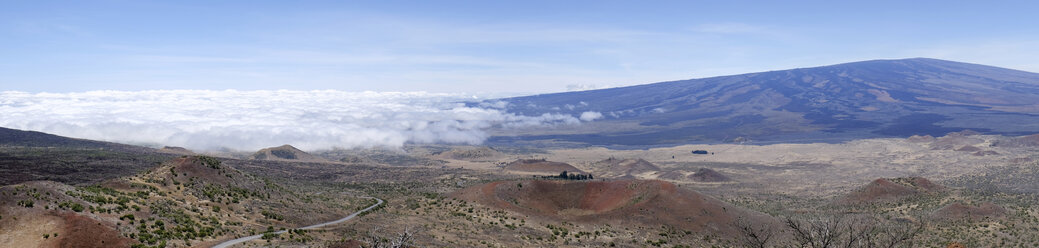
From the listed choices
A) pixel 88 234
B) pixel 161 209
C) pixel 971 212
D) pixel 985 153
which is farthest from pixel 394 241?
pixel 985 153

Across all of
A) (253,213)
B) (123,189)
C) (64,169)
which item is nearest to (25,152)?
(64,169)

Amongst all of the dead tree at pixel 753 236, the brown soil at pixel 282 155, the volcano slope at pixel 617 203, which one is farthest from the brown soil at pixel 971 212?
the brown soil at pixel 282 155

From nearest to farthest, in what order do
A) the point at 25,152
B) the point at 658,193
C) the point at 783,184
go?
the point at 658,193, the point at 25,152, the point at 783,184

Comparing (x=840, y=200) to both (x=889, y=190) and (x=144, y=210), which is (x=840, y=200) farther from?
(x=144, y=210)

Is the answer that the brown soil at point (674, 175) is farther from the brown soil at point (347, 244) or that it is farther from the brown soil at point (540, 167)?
the brown soil at point (347, 244)

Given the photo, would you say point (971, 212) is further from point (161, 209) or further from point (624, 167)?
point (624, 167)

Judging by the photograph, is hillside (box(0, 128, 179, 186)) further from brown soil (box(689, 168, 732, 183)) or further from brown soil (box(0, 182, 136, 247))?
brown soil (box(689, 168, 732, 183))

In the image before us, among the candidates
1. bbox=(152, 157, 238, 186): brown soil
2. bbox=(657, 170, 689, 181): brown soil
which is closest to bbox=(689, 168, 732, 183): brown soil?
bbox=(657, 170, 689, 181): brown soil
